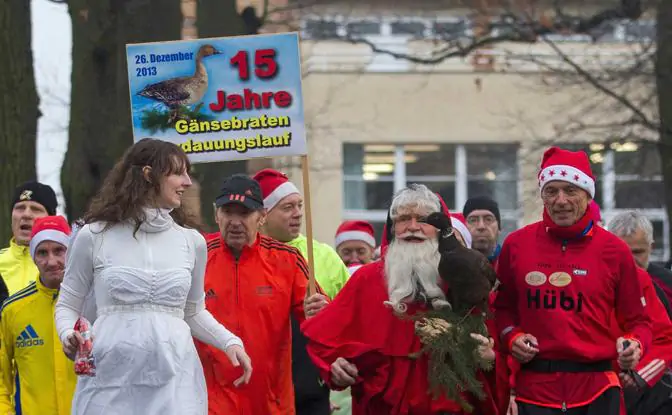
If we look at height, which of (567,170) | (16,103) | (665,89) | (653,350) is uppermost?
(16,103)

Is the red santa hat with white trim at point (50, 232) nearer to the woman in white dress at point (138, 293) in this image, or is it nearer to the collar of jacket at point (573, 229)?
the woman in white dress at point (138, 293)

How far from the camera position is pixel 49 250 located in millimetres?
9055

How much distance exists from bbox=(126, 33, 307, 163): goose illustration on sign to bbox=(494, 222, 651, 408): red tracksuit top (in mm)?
1881

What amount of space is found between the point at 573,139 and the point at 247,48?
13.7 m

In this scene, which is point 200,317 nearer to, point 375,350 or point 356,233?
point 375,350

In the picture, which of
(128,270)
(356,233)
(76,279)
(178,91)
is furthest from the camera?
(356,233)

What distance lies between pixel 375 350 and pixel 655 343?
66.8 inches

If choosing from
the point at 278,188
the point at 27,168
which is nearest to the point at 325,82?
the point at 27,168

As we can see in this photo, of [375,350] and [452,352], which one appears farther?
[375,350]

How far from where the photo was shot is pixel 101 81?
49.6 ft

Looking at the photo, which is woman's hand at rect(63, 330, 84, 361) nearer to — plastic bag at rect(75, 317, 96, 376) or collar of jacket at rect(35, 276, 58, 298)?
plastic bag at rect(75, 317, 96, 376)

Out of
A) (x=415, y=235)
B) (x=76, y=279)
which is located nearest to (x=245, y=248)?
(x=415, y=235)

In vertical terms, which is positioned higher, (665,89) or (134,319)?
(665,89)

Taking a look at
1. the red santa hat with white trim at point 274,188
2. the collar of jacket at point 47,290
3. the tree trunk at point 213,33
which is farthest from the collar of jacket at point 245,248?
the tree trunk at point 213,33
